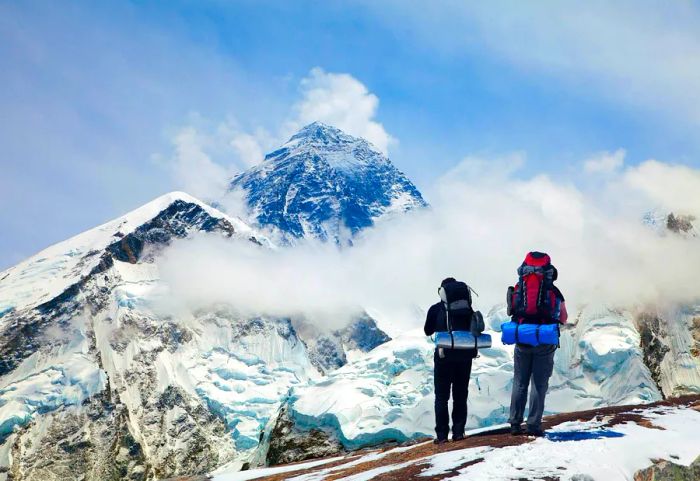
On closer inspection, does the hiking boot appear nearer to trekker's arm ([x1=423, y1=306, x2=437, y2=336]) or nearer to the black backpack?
the black backpack

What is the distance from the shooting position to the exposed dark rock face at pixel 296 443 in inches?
2726

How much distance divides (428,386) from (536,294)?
91045mm

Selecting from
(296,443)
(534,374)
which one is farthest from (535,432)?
(296,443)

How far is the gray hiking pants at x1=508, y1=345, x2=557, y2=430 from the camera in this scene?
1280 centimetres

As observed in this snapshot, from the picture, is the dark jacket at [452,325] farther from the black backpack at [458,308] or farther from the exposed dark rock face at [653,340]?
the exposed dark rock face at [653,340]

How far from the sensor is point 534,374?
512 inches

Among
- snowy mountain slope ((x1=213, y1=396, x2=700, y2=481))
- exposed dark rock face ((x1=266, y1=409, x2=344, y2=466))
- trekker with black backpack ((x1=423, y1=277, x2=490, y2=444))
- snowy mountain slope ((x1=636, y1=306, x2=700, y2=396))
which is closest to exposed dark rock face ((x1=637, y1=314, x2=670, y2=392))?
snowy mountain slope ((x1=636, y1=306, x2=700, y2=396))

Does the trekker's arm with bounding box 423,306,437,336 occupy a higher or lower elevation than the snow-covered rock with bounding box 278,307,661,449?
higher

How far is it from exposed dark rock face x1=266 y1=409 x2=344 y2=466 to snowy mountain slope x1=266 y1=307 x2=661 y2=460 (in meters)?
0.34

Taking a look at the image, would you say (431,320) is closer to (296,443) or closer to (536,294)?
(536,294)

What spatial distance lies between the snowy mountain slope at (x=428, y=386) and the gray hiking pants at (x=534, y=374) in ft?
177

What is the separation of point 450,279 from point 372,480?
4.70 metres

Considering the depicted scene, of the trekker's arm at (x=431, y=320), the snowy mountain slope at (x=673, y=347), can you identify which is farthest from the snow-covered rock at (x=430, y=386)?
the trekker's arm at (x=431, y=320)

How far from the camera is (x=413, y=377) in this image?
104 m
